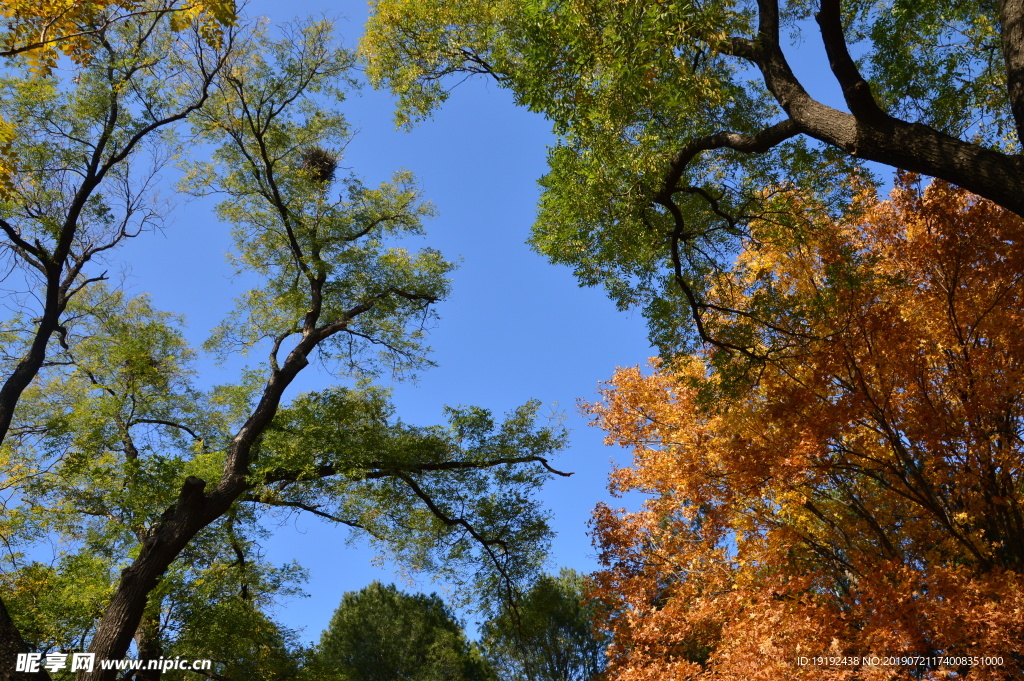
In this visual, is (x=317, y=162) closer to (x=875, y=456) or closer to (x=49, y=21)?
(x=49, y=21)

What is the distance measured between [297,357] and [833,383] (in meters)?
7.54

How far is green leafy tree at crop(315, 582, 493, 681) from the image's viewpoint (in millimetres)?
18625

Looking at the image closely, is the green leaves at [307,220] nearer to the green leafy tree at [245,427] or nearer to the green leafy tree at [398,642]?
the green leafy tree at [245,427]

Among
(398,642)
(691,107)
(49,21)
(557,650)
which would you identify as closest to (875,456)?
(691,107)

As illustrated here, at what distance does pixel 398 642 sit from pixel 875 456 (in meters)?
16.0

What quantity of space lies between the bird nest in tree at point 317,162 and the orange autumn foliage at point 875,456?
7143mm

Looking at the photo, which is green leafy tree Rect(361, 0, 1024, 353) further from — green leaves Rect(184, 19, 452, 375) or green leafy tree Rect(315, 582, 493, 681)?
green leafy tree Rect(315, 582, 493, 681)

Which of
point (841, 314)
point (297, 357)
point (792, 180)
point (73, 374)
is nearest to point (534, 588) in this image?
point (297, 357)

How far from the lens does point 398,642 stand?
64.4 feet

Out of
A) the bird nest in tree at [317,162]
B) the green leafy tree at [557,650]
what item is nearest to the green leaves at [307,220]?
the bird nest in tree at [317,162]

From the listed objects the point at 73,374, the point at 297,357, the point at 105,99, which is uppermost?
the point at 105,99

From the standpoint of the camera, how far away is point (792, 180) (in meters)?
7.95

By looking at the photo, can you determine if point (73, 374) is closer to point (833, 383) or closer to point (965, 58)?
point (833, 383)

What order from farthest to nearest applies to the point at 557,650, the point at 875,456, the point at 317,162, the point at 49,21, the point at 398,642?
1. the point at 398,642
2. the point at 557,650
3. the point at 317,162
4. the point at 875,456
5. the point at 49,21
